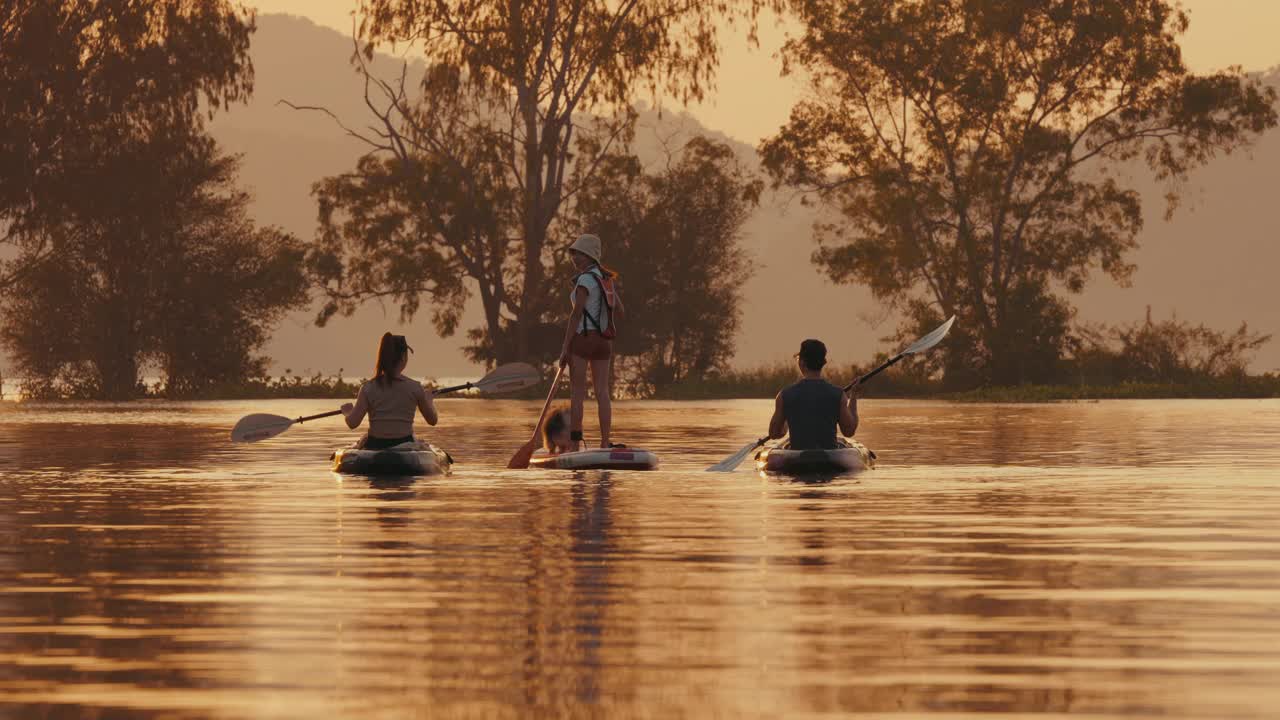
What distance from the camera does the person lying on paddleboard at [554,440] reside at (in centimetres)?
2142

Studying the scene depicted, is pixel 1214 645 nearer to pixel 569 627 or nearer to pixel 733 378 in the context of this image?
pixel 569 627

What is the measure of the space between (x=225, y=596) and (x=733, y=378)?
51.5m

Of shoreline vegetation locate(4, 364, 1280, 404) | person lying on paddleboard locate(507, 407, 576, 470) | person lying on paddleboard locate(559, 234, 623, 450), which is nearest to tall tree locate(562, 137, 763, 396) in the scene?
shoreline vegetation locate(4, 364, 1280, 404)

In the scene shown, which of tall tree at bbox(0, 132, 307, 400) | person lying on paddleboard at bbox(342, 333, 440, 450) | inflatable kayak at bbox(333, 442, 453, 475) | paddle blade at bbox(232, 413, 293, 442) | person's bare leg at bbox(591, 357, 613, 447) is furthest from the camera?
tall tree at bbox(0, 132, 307, 400)

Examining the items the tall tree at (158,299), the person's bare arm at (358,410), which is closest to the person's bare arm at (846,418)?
the person's bare arm at (358,410)

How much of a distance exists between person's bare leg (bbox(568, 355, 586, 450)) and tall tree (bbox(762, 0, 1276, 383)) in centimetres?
3847

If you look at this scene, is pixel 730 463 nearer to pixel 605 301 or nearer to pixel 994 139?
pixel 605 301

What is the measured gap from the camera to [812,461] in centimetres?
1997

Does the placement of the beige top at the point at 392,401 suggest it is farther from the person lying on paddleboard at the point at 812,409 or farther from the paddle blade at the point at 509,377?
the person lying on paddleboard at the point at 812,409

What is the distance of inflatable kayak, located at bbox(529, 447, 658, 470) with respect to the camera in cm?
2069

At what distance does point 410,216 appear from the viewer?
60969 mm

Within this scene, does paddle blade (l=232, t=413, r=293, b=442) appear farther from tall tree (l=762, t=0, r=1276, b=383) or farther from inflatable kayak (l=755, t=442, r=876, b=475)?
tall tree (l=762, t=0, r=1276, b=383)

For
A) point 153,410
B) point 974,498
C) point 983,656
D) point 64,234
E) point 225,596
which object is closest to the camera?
point 983,656

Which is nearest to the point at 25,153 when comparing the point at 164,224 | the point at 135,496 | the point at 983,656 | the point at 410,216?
the point at 164,224
